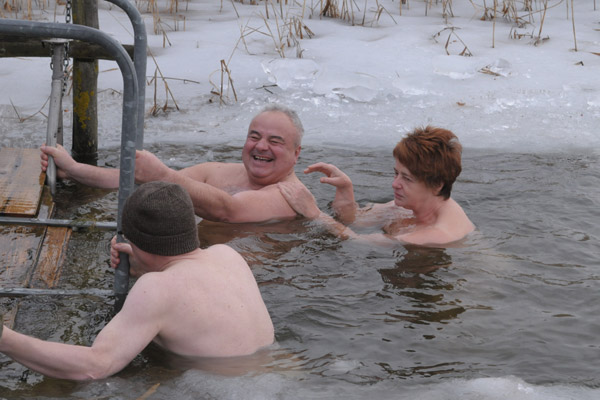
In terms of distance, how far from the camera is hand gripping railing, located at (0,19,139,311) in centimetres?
317

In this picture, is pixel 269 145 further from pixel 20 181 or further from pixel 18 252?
pixel 18 252

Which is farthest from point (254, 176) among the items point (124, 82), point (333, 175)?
point (124, 82)

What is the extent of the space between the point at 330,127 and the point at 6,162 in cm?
344

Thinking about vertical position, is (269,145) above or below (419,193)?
above

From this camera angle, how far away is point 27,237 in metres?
4.49

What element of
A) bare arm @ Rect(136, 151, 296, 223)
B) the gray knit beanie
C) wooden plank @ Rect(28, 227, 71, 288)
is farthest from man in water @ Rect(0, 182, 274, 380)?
bare arm @ Rect(136, 151, 296, 223)

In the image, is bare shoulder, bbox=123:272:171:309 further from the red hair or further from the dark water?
the red hair

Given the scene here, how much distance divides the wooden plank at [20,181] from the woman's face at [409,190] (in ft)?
7.46

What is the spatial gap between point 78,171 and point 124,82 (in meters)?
1.67

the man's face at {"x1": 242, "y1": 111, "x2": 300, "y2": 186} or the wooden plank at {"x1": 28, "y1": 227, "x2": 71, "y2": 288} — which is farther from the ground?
the man's face at {"x1": 242, "y1": 111, "x2": 300, "y2": 186}

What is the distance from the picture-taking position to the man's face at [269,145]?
18.8ft

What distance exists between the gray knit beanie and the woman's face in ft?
7.25

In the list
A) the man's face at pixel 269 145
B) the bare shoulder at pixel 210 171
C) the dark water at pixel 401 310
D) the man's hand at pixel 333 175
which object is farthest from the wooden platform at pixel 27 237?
the man's hand at pixel 333 175

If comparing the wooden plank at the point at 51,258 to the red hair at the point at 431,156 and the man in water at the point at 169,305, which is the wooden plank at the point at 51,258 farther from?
the red hair at the point at 431,156
